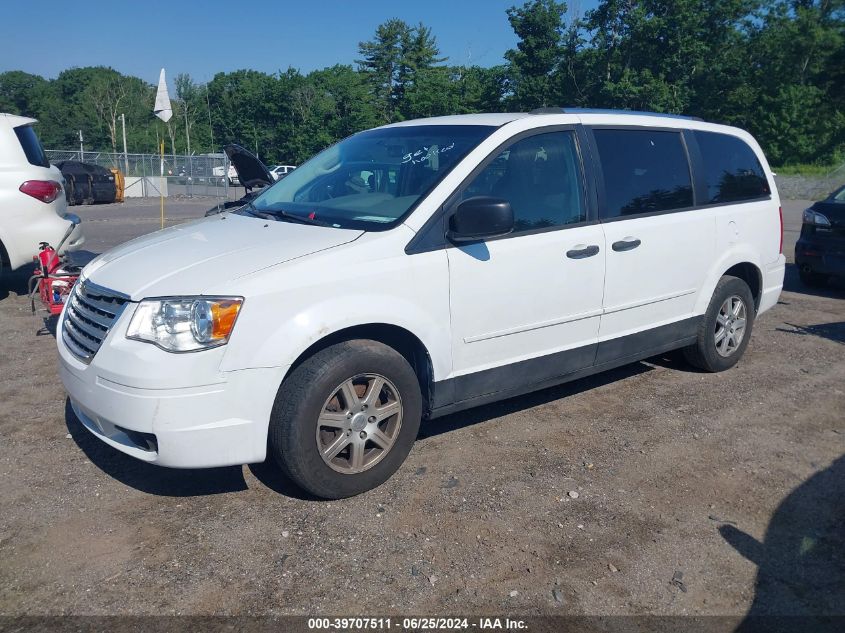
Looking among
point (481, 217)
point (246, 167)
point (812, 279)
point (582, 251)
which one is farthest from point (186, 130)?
point (481, 217)

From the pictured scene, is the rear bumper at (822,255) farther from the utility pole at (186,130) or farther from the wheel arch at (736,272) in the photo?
the utility pole at (186,130)

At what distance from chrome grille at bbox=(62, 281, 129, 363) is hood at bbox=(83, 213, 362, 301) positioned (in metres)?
0.06

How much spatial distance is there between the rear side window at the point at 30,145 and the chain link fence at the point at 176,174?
83.3 ft

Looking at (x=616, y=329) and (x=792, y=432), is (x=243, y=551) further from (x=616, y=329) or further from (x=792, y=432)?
(x=792, y=432)

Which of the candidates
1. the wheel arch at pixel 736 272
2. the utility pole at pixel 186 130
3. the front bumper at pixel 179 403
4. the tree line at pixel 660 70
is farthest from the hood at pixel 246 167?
the utility pole at pixel 186 130

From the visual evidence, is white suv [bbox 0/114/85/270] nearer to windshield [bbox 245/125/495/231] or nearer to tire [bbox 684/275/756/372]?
windshield [bbox 245/125/495/231]

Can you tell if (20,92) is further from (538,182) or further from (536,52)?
(538,182)

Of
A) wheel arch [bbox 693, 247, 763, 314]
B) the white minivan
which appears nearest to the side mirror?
the white minivan

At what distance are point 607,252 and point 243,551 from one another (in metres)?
2.75

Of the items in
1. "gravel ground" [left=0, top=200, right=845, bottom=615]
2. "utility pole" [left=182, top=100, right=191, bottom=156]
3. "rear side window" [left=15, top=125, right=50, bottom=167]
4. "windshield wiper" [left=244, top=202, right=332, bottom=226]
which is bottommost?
"gravel ground" [left=0, top=200, right=845, bottom=615]

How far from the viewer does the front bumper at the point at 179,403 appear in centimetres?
313

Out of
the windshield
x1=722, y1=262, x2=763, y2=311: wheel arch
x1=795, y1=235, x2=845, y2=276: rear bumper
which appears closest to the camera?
the windshield

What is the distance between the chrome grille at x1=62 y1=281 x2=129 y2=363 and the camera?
3416 millimetres

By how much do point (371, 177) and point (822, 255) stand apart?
7.14m
